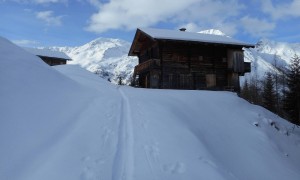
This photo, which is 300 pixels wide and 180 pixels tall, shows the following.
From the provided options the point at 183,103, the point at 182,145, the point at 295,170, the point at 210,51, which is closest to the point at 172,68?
the point at 210,51

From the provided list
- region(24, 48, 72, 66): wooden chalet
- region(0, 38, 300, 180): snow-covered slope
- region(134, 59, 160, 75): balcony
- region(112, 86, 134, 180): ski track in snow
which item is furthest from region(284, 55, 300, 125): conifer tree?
region(24, 48, 72, 66): wooden chalet

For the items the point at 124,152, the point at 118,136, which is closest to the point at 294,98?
the point at 118,136

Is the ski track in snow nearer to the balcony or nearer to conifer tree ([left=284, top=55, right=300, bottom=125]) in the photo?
the balcony

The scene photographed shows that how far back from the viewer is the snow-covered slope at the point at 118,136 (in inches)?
355

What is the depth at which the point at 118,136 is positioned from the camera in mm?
11133

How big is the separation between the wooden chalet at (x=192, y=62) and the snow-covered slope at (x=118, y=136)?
35.5 feet

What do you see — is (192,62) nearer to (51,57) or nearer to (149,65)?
(149,65)

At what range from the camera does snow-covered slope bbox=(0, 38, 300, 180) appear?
A: 901 cm

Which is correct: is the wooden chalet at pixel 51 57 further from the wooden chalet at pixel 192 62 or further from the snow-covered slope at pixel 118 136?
the snow-covered slope at pixel 118 136

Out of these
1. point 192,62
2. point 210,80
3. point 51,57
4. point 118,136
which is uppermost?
point 51,57

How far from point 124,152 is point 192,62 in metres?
23.7

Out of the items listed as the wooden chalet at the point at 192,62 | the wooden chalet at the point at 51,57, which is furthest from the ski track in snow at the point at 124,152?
the wooden chalet at the point at 51,57

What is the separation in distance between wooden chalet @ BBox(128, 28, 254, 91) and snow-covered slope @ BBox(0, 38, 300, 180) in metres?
10.8

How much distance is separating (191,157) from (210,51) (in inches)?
940
